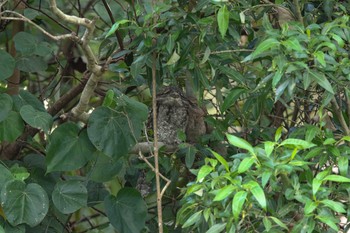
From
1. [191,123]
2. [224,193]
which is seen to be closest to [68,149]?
[191,123]

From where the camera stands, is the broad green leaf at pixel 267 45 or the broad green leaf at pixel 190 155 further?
the broad green leaf at pixel 190 155

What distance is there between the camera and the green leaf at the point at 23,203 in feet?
6.63

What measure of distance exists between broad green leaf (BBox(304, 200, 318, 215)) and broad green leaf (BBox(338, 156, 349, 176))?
13 cm

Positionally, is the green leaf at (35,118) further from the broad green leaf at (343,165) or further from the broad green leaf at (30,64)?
the broad green leaf at (343,165)

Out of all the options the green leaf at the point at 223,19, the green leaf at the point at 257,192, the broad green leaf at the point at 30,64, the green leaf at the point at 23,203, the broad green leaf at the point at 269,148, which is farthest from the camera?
the broad green leaf at the point at 30,64

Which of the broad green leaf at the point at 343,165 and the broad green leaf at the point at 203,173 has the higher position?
the broad green leaf at the point at 203,173

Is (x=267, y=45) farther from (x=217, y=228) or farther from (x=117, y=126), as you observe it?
(x=117, y=126)

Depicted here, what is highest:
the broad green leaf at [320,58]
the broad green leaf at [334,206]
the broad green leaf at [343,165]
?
the broad green leaf at [320,58]

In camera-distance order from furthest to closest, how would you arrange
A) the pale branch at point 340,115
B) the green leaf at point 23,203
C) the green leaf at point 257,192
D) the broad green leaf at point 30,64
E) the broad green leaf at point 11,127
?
the broad green leaf at point 30,64 → the broad green leaf at point 11,127 → the green leaf at point 23,203 → the pale branch at point 340,115 → the green leaf at point 257,192

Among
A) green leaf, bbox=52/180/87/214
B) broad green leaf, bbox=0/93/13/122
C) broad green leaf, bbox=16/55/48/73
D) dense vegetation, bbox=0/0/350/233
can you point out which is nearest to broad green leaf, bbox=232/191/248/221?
dense vegetation, bbox=0/0/350/233

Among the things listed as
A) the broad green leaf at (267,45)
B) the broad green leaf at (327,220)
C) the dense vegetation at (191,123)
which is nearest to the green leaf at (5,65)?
the dense vegetation at (191,123)

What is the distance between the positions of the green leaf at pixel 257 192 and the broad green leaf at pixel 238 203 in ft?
0.06

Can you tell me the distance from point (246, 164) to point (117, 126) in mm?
645

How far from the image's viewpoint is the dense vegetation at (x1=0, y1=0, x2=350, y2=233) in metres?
1.60
